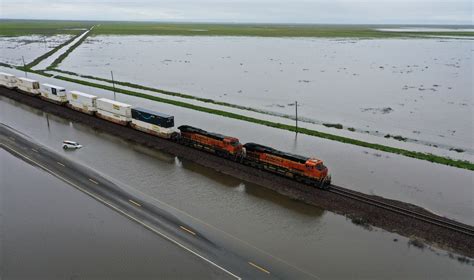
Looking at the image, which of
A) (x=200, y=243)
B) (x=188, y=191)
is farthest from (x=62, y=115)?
(x=200, y=243)

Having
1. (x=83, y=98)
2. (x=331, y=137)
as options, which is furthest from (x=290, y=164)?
(x=83, y=98)

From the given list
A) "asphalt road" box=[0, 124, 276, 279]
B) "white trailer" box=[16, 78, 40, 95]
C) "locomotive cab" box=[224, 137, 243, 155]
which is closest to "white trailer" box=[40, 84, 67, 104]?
"white trailer" box=[16, 78, 40, 95]

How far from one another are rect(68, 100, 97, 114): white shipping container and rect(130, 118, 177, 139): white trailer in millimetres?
11213

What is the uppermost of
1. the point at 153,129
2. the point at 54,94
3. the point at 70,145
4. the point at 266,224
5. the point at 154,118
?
the point at 154,118

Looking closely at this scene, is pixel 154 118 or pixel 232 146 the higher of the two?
pixel 154 118

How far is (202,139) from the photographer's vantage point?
150ft

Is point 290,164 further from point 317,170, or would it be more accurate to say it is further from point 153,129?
point 153,129

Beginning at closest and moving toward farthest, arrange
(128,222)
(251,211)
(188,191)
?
(128,222), (251,211), (188,191)

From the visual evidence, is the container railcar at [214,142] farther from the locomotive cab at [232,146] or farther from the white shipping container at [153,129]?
the white shipping container at [153,129]

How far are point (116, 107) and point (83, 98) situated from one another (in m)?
10.7

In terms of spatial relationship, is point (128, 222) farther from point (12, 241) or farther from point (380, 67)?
point (380, 67)

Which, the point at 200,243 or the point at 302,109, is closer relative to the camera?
the point at 200,243

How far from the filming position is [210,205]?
33.8m

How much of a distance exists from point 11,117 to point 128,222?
45.4 m
